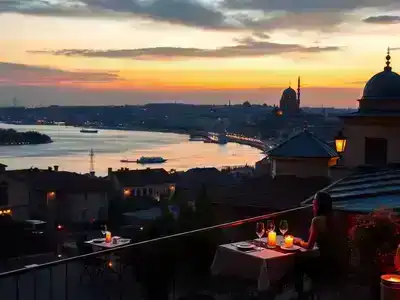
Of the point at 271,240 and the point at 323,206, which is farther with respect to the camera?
the point at 271,240

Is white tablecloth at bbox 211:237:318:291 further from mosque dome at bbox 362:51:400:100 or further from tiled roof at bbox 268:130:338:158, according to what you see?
tiled roof at bbox 268:130:338:158

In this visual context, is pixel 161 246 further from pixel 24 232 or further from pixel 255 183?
pixel 24 232

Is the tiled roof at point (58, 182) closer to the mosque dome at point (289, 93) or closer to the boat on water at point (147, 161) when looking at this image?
the boat on water at point (147, 161)

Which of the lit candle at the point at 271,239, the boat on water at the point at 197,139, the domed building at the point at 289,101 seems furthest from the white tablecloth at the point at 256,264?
the boat on water at the point at 197,139

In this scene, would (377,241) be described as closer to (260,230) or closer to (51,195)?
(260,230)

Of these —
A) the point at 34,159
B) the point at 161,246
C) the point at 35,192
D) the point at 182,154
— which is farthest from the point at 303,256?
the point at 182,154

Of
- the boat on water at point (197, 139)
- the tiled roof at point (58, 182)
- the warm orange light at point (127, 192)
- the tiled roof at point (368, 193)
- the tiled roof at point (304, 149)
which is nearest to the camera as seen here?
the tiled roof at point (368, 193)

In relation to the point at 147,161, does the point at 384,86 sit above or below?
above

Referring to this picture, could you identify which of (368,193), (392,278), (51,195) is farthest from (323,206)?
(51,195)
